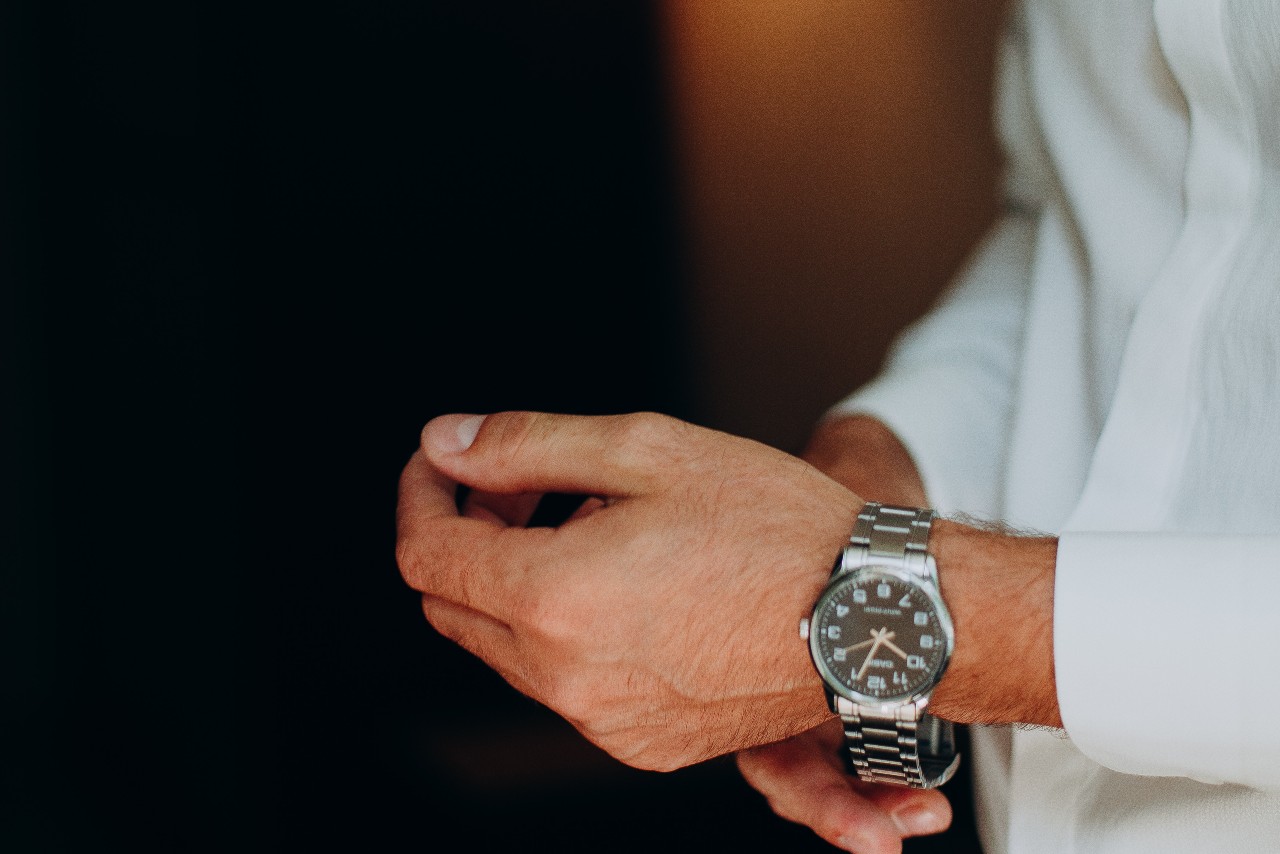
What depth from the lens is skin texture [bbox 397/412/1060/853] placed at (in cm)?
48

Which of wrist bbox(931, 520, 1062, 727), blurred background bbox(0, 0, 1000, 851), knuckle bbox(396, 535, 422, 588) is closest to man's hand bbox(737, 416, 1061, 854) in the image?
wrist bbox(931, 520, 1062, 727)

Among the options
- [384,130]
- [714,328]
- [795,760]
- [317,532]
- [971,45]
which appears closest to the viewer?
[795,760]

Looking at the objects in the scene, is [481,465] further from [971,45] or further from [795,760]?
[971,45]

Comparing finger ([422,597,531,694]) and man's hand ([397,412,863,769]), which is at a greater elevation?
man's hand ([397,412,863,769])

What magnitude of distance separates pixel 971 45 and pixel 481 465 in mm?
996

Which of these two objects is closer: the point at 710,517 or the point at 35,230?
the point at 710,517

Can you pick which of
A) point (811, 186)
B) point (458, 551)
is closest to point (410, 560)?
point (458, 551)

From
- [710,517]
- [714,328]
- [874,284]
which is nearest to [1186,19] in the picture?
[710,517]

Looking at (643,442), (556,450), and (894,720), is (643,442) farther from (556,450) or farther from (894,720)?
(894,720)

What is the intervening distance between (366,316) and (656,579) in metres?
1.29

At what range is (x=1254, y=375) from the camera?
1.77ft

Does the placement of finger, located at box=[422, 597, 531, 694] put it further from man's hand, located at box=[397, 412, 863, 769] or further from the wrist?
the wrist

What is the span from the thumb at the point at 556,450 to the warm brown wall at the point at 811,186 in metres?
1.04

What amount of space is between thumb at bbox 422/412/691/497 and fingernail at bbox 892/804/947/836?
→ 10.8 inches
